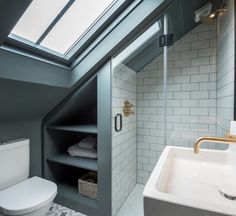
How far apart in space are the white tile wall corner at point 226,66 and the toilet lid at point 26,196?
1.49 m

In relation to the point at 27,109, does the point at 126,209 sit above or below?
below

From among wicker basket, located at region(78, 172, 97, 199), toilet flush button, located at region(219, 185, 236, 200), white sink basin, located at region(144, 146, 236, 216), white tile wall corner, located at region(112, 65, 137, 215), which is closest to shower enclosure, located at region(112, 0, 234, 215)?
white tile wall corner, located at region(112, 65, 137, 215)

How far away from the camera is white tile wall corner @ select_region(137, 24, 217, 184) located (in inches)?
73.4

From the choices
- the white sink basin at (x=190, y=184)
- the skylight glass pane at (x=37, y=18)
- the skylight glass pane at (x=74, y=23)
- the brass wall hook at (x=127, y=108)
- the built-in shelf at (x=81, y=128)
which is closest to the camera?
the white sink basin at (x=190, y=184)

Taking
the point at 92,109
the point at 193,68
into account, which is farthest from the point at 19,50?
the point at 193,68

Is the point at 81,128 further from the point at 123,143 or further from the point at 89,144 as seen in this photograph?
the point at 123,143

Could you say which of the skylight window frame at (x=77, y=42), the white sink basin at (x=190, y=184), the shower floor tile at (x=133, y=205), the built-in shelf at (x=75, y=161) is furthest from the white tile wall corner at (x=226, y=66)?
the built-in shelf at (x=75, y=161)

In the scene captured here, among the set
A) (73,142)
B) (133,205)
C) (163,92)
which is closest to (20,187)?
(73,142)

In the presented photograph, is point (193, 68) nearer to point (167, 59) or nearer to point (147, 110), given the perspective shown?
point (167, 59)

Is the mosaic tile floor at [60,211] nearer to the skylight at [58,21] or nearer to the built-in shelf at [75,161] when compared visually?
the built-in shelf at [75,161]

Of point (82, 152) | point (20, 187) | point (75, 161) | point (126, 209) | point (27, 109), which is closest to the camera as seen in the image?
point (20, 187)

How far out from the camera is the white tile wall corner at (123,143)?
1.72 metres

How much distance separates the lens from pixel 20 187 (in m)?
1.52

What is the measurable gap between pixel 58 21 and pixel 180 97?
152 cm
